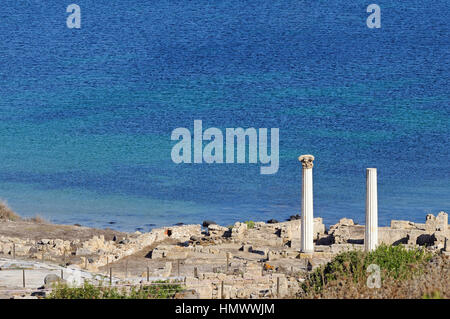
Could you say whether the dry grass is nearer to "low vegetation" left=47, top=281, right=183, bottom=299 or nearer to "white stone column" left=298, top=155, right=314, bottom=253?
"white stone column" left=298, top=155, right=314, bottom=253

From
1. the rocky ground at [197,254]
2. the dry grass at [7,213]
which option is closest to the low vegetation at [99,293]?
the rocky ground at [197,254]

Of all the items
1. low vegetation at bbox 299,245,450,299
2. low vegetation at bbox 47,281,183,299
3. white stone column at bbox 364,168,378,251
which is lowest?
low vegetation at bbox 47,281,183,299

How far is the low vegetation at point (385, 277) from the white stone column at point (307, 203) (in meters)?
10.1

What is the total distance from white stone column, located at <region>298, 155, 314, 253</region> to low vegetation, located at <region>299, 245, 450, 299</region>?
33.0 ft

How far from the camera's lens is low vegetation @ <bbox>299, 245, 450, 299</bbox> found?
690 inches

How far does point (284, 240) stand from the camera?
44.0 m

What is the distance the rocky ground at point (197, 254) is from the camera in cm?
2570

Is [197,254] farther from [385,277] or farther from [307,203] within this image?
[385,277]

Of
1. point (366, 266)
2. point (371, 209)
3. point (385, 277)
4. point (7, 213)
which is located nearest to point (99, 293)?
point (385, 277)

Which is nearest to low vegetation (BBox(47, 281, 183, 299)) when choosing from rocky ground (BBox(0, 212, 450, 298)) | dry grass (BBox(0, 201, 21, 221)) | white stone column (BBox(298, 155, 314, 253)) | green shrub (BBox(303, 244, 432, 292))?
rocky ground (BBox(0, 212, 450, 298))

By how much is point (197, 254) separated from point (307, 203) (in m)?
7.35
